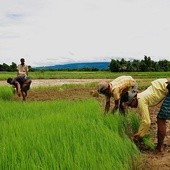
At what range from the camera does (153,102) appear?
17.9 ft

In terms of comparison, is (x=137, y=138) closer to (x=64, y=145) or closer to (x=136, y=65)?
(x=64, y=145)

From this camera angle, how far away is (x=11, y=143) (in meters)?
4.12

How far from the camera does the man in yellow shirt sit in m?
5.33

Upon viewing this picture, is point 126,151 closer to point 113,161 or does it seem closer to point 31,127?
point 113,161

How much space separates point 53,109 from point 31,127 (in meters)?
2.75

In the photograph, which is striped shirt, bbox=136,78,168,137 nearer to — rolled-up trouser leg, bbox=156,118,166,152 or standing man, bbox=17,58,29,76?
rolled-up trouser leg, bbox=156,118,166,152

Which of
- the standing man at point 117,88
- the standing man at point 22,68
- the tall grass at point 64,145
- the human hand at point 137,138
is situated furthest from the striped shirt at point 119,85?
the standing man at point 22,68

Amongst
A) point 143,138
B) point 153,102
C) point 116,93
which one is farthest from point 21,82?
point 153,102

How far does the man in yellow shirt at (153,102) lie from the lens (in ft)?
17.5

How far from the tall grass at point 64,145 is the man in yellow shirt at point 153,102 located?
1.36 feet

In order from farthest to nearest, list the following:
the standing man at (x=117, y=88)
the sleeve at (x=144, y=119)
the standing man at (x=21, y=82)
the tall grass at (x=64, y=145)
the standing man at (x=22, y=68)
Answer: the standing man at (x=22, y=68) → the standing man at (x=21, y=82) → the standing man at (x=117, y=88) → the sleeve at (x=144, y=119) → the tall grass at (x=64, y=145)

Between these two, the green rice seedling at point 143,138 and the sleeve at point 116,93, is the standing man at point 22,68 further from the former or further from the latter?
the green rice seedling at point 143,138

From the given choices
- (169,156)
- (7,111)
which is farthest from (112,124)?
(7,111)

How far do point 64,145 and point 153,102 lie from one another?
1705mm
